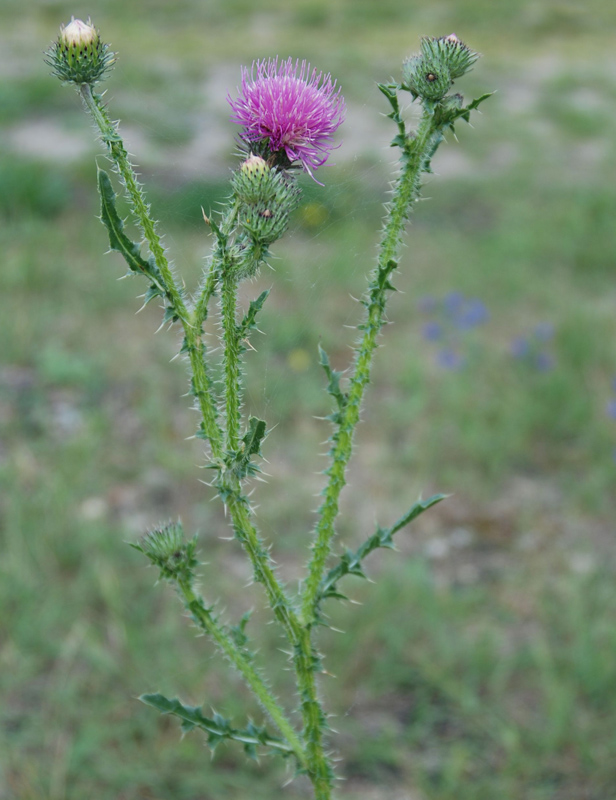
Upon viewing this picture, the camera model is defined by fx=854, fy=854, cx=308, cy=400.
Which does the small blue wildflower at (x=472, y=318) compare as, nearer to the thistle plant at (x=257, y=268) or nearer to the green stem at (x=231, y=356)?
the thistle plant at (x=257, y=268)

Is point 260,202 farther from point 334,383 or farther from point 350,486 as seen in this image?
point 350,486

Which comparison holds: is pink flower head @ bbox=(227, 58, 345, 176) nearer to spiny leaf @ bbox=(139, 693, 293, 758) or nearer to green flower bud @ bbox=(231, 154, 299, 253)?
green flower bud @ bbox=(231, 154, 299, 253)

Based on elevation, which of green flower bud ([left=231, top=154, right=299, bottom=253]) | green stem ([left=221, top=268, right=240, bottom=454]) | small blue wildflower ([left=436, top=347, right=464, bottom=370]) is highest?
small blue wildflower ([left=436, top=347, right=464, bottom=370])

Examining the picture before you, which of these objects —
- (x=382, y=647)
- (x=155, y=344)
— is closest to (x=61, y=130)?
(x=155, y=344)

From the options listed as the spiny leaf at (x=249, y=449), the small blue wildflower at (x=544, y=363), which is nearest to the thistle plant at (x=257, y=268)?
the spiny leaf at (x=249, y=449)

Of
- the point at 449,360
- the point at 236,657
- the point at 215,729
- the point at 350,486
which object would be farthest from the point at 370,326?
the point at 449,360

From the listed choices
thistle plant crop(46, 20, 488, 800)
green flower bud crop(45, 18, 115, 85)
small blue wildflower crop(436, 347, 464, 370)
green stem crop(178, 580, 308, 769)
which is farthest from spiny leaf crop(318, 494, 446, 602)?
small blue wildflower crop(436, 347, 464, 370)
